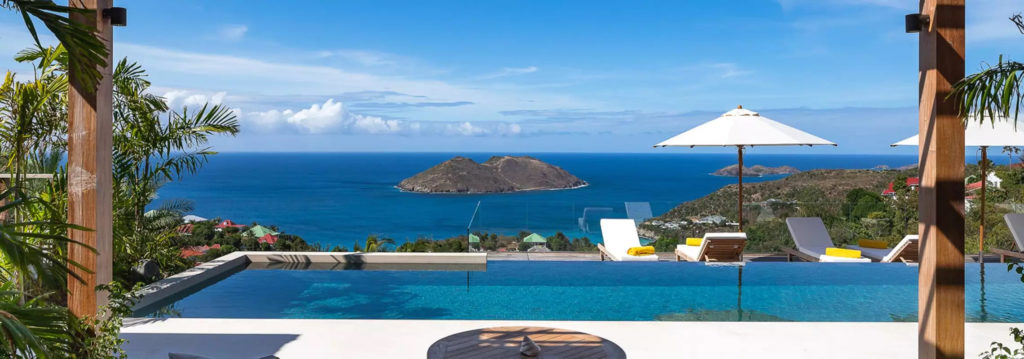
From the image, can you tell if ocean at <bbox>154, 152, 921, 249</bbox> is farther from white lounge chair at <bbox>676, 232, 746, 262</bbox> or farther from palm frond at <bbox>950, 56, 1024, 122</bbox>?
palm frond at <bbox>950, 56, 1024, 122</bbox>

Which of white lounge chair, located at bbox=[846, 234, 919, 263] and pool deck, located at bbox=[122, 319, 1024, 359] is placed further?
white lounge chair, located at bbox=[846, 234, 919, 263]

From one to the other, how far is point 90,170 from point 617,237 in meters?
7.02

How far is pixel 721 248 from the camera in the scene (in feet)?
26.7

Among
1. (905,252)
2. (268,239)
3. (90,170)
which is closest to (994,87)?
(90,170)

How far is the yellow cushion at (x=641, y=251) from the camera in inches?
352

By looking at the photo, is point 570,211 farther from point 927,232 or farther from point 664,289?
point 927,232

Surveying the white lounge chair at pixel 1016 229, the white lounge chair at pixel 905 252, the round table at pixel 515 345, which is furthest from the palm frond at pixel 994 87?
the white lounge chair at pixel 1016 229

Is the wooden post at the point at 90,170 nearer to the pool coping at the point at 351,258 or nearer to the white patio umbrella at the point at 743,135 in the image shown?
the pool coping at the point at 351,258

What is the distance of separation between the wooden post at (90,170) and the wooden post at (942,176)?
12.8 ft

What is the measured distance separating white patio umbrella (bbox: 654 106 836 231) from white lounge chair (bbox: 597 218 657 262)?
62.2 inches

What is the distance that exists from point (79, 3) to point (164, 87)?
5302cm

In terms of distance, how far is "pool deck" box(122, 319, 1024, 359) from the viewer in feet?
15.5

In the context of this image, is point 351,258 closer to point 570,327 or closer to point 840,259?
point 570,327

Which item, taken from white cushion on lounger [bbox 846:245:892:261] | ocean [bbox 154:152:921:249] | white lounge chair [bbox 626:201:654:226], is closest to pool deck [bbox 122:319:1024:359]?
white cushion on lounger [bbox 846:245:892:261]
